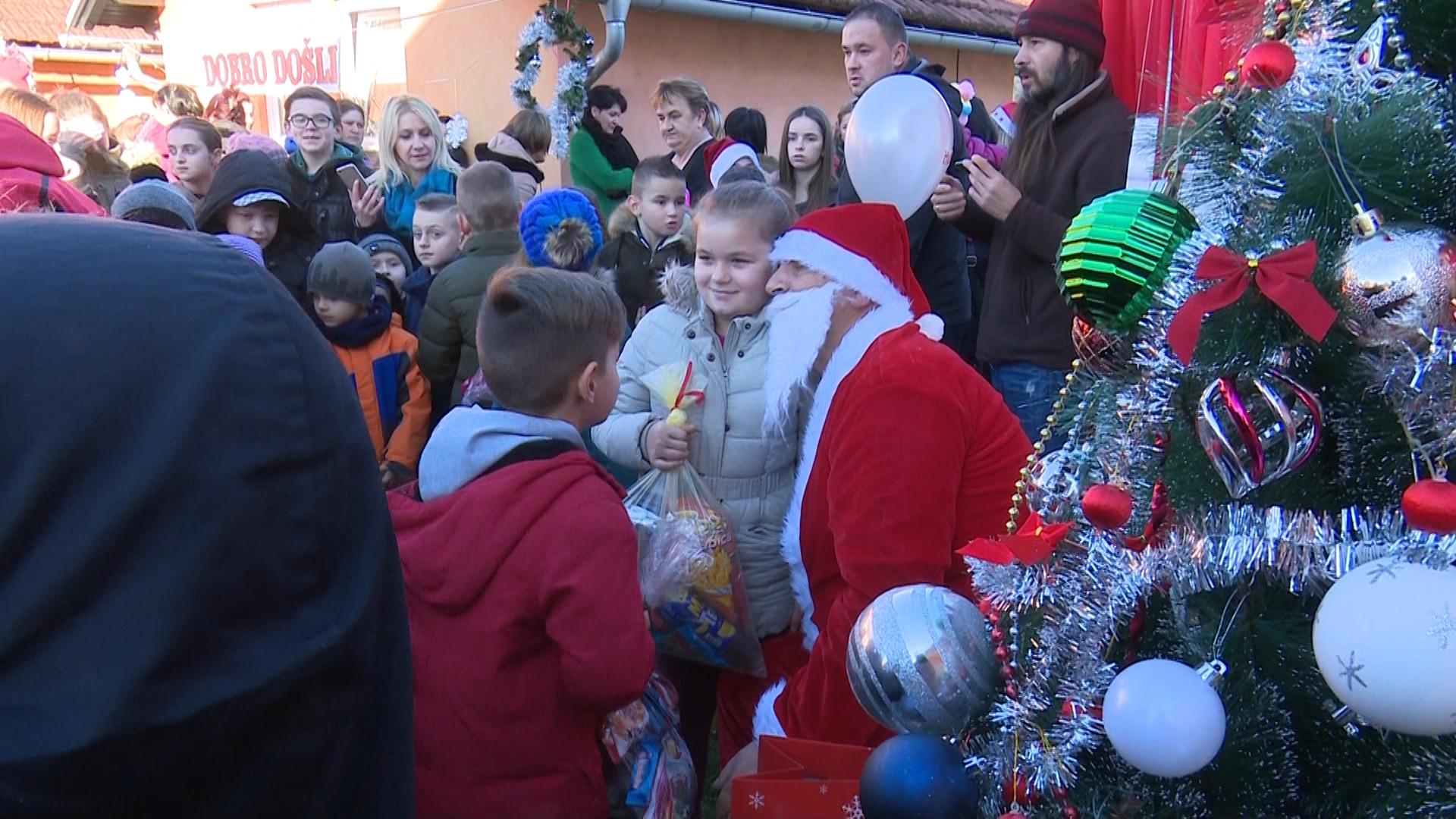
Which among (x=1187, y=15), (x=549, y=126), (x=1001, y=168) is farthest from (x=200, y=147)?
(x=1187, y=15)

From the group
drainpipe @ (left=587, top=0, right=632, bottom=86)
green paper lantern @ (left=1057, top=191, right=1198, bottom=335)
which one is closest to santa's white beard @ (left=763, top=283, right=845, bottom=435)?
green paper lantern @ (left=1057, top=191, right=1198, bottom=335)

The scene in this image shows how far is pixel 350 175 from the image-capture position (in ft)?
19.8

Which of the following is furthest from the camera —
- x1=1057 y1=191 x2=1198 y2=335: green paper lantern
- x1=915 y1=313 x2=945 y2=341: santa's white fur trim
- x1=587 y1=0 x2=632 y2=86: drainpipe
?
x1=587 y1=0 x2=632 y2=86: drainpipe

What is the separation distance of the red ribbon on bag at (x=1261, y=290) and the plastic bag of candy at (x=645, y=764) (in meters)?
1.47

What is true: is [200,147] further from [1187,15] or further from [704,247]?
[1187,15]

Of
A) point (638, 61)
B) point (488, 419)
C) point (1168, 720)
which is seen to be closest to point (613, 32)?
point (638, 61)

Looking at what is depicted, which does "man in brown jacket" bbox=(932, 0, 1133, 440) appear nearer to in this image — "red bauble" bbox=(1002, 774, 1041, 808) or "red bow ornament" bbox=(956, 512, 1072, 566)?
"red bow ornament" bbox=(956, 512, 1072, 566)

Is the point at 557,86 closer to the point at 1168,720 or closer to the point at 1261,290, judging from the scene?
the point at 1261,290

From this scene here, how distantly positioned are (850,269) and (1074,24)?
1598mm

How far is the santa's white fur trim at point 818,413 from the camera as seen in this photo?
2721 millimetres

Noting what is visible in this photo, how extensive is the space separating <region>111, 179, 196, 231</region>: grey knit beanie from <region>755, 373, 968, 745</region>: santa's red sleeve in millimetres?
3015

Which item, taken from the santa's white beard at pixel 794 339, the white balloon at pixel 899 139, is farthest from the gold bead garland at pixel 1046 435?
the white balloon at pixel 899 139

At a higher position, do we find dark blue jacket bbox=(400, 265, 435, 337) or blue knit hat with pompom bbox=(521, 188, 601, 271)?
blue knit hat with pompom bbox=(521, 188, 601, 271)

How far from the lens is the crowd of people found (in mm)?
681
